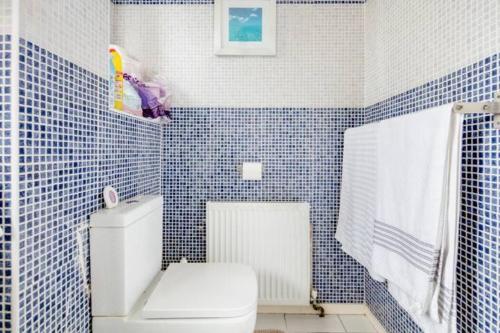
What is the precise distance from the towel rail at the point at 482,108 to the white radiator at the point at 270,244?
116cm

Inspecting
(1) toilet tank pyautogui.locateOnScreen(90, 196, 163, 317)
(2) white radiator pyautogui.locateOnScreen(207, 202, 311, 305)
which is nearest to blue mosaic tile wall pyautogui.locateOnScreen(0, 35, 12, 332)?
(1) toilet tank pyautogui.locateOnScreen(90, 196, 163, 317)

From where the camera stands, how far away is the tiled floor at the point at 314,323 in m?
1.81

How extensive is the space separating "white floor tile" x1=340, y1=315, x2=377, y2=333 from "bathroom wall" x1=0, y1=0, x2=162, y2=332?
1409mm

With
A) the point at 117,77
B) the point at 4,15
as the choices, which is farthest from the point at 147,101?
the point at 4,15

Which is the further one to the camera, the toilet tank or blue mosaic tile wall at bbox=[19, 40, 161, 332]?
the toilet tank

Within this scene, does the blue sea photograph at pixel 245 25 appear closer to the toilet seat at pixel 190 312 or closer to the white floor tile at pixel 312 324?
the toilet seat at pixel 190 312

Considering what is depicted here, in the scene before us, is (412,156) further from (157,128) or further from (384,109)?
(157,128)

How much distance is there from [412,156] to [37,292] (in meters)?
1.25

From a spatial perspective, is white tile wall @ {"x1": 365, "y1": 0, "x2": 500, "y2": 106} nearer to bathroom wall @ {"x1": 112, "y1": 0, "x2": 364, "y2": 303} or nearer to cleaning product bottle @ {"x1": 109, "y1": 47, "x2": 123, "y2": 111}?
bathroom wall @ {"x1": 112, "y1": 0, "x2": 364, "y2": 303}

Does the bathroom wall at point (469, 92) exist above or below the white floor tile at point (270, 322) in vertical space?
above

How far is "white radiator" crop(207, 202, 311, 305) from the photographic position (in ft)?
6.26

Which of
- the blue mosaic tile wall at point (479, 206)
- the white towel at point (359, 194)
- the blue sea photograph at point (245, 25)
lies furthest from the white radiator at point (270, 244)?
the blue sea photograph at point (245, 25)

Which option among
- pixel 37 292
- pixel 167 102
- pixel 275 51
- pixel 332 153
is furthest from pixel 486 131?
pixel 167 102

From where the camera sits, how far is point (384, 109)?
1717 mm
